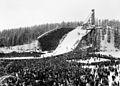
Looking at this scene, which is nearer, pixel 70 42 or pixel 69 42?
pixel 70 42

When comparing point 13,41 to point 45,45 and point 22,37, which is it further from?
point 45,45

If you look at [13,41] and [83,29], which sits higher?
[83,29]

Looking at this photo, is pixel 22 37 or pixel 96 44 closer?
pixel 96 44

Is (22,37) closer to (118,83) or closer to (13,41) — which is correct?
(13,41)

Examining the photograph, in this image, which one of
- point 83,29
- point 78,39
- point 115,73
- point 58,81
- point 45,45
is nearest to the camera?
point 58,81

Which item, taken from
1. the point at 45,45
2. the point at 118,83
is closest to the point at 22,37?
the point at 45,45

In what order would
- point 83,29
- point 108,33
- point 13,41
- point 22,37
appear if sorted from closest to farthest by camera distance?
point 83,29 → point 108,33 → point 13,41 → point 22,37

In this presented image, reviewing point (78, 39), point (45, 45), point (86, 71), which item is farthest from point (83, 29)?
point (86, 71)
